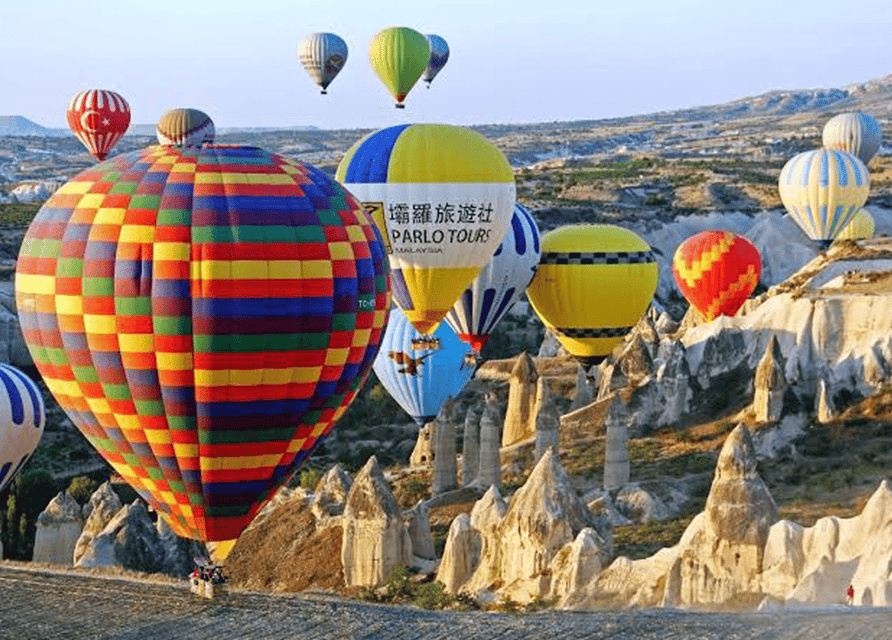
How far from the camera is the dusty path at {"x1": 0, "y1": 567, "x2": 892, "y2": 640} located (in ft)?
59.5

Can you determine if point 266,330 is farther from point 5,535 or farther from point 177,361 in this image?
point 5,535

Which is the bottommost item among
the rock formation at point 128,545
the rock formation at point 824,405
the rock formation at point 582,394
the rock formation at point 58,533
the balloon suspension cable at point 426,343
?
the rock formation at point 58,533

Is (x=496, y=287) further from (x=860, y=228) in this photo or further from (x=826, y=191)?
(x=860, y=228)

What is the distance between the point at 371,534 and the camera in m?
29.6

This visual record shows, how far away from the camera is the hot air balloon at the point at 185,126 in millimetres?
65750

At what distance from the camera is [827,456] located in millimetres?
36094

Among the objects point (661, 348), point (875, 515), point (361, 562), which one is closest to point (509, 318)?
point (661, 348)

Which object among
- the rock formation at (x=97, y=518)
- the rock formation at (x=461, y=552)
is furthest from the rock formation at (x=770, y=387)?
the rock formation at (x=97, y=518)

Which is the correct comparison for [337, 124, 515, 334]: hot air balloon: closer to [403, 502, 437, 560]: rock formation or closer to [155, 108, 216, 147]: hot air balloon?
[403, 502, 437, 560]: rock formation

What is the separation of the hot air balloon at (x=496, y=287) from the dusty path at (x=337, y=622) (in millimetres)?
14621

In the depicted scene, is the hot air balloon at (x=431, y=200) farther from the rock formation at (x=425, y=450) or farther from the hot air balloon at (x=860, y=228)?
the hot air balloon at (x=860, y=228)

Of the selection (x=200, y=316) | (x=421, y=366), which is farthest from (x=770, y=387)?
(x=200, y=316)

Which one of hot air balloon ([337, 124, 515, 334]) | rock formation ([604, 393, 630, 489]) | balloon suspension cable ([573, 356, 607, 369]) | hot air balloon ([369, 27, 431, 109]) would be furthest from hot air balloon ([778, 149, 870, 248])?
hot air balloon ([337, 124, 515, 334])

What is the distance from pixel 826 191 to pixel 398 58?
1647 centimetres
